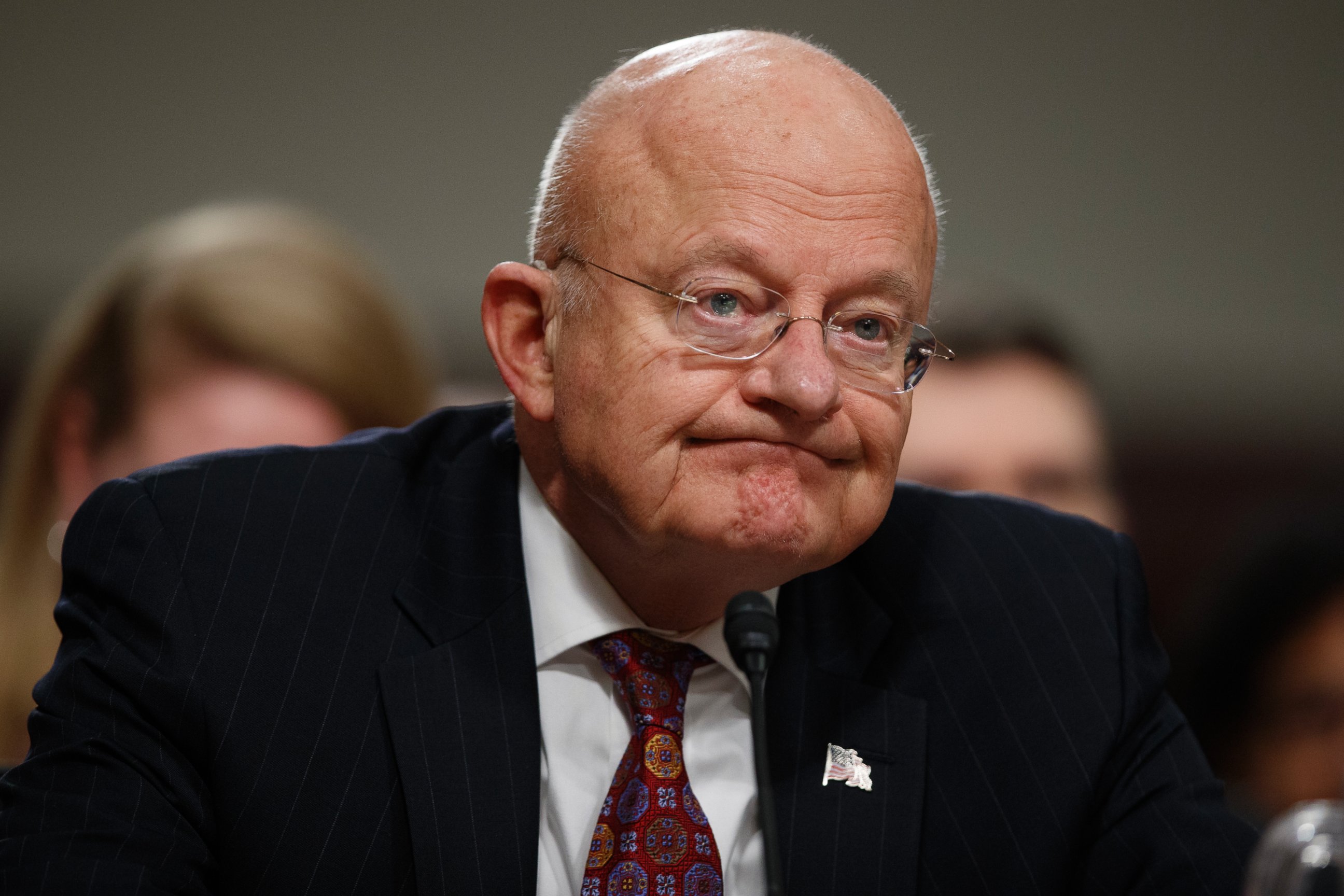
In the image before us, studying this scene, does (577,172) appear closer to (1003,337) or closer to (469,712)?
(469,712)

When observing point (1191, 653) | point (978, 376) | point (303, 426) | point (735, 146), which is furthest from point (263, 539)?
point (1191, 653)

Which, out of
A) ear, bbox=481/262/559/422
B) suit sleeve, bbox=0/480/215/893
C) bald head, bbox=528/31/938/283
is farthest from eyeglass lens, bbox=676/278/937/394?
suit sleeve, bbox=0/480/215/893

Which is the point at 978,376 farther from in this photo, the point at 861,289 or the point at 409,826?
the point at 409,826

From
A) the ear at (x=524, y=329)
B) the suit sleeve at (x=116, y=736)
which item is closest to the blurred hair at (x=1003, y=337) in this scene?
the ear at (x=524, y=329)

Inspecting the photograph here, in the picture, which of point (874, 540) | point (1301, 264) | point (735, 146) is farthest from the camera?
point (1301, 264)

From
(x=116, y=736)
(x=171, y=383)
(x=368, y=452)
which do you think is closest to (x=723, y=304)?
(x=368, y=452)

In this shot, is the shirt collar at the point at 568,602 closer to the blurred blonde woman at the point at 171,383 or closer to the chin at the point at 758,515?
the chin at the point at 758,515

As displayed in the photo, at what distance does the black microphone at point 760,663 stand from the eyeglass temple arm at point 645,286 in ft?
1.21

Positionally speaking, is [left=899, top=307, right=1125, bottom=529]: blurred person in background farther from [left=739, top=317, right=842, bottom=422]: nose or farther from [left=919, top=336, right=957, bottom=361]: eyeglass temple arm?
[left=739, top=317, right=842, bottom=422]: nose

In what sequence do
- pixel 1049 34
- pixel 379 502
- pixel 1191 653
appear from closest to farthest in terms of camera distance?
pixel 379 502
pixel 1191 653
pixel 1049 34

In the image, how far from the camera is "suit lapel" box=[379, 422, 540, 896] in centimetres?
150

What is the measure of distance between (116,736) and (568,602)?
543mm

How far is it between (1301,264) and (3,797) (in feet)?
15.4

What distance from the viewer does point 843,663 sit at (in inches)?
69.0
